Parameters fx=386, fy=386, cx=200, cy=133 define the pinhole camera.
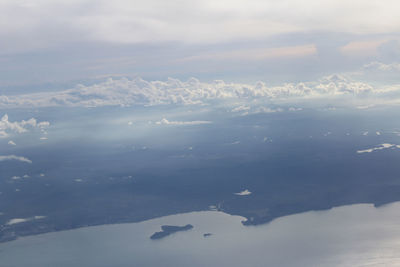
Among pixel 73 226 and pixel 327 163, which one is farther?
pixel 327 163

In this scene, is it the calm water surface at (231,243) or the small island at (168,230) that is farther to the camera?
the small island at (168,230)

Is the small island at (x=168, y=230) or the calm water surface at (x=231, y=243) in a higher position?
the small island at (x=168, y=230)

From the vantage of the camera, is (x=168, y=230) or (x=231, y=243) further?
(x=168, y=230)

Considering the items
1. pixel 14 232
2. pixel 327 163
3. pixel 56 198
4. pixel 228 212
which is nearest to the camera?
pixel 14 232

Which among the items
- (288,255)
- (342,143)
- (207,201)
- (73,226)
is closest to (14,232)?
(73,226)

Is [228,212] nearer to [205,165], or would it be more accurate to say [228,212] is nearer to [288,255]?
[288,255]

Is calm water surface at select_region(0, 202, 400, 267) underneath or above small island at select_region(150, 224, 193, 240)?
underneath

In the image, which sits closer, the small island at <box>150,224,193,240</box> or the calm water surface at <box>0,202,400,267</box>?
the calm water surface at <box>0,202,400,267</box>

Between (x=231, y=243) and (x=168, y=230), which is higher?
(x=168, y=230)
